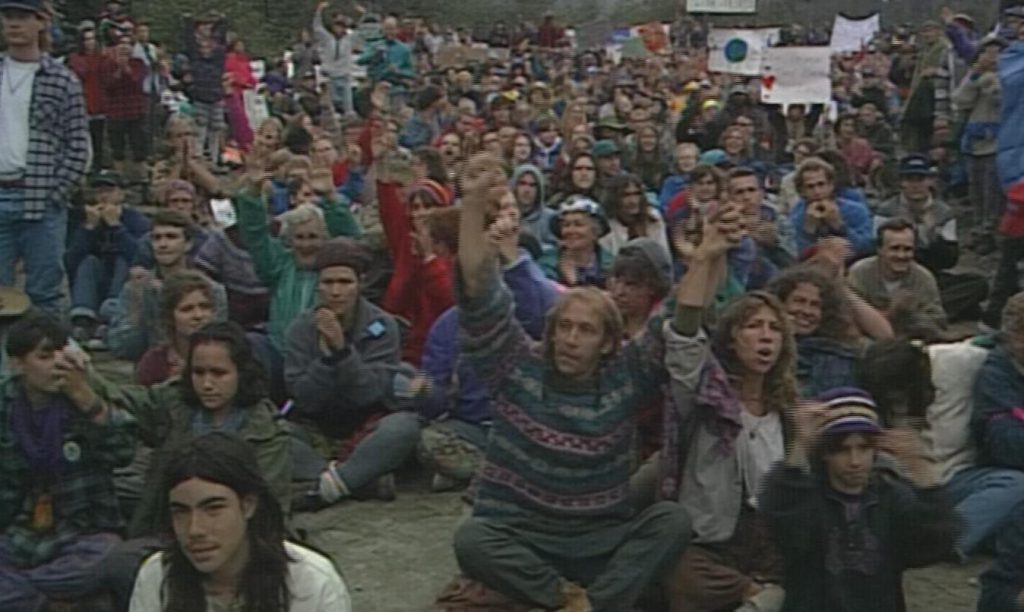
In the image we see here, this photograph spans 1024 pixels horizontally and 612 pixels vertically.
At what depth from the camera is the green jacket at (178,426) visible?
4660 millimetres

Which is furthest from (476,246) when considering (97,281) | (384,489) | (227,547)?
(97,281)

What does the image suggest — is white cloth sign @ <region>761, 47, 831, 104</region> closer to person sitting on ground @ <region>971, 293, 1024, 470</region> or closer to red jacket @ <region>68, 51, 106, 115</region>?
red jacket @ <region>68, 51, 106, 115</region>

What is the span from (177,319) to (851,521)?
258 centimetres

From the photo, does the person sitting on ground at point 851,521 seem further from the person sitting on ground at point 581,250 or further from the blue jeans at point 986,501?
the person sitting on ground at point 581,250

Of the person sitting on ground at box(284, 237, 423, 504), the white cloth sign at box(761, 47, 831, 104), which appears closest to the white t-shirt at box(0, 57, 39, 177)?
the person sitting on ground at box(284, 237, 423, 504)

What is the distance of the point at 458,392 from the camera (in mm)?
5977

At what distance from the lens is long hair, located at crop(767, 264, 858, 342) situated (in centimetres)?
533

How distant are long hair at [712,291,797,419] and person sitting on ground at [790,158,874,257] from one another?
2588mm

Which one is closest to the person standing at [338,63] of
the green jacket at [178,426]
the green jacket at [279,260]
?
the green jacket at [279,260]

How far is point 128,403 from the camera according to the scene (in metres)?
4.74

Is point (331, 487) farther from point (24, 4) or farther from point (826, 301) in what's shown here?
point (24, 4)

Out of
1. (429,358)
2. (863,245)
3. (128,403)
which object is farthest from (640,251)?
(863,245)

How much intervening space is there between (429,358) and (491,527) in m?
1.68

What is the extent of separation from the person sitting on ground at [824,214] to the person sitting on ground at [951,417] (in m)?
2.04
